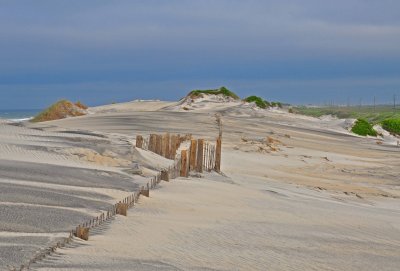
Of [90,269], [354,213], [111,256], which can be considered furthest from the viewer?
[354,213]

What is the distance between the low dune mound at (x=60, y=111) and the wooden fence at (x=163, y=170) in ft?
72.9

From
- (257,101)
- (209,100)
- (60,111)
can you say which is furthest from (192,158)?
(257,101)

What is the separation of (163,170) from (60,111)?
1330 inches

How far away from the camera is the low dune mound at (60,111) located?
47178mm

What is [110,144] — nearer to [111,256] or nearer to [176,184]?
[176,184]

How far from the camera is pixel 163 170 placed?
15.7 meters

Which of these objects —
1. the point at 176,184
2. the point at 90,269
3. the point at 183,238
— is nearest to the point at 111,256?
the point at 90,269

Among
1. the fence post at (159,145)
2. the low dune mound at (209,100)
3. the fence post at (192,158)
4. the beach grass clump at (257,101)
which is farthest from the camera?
the beach grass clump at (257,101)

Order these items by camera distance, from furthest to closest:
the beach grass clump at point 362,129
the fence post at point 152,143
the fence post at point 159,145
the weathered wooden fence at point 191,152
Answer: the beach grass clump at point 362,129 < the fence post at point 152,143 < the fence post at point 159,145 < the weathered wooden fence at point 191,152

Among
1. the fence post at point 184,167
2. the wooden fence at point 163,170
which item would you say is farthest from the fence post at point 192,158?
the fence post at point 184,167

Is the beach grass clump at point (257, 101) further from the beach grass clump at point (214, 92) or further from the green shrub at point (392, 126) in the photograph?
the green shrub at point (392, 126)

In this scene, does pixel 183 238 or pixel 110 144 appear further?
pixel 110 144

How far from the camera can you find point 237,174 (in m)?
20.4

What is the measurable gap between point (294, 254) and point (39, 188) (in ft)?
14.4
